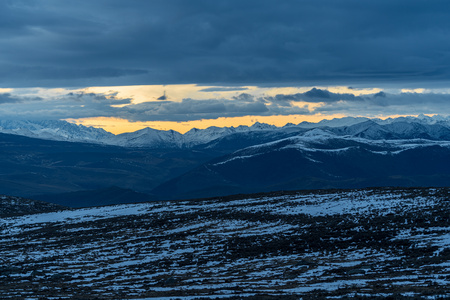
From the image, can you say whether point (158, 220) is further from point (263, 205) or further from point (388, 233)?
point (388, 233)

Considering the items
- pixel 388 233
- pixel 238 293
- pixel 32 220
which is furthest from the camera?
pixel 32 220

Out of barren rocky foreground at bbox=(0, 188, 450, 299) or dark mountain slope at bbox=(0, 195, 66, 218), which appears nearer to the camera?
barren rocky foreground at bbox=(0, 188, 450, 299)

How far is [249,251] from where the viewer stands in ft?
181

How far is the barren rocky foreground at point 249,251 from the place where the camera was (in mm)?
36281

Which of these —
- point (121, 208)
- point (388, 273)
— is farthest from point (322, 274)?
point (121, 208)

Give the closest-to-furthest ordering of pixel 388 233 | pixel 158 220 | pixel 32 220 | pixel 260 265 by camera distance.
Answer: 1. pixel 260 265
2. pixel 388 233
3. pixel 158 220
4. pixel 32 220

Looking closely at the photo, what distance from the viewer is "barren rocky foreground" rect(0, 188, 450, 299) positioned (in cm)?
3628

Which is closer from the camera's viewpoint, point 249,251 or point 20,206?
point 249,251

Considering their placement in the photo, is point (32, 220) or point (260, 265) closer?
point (260, 265)

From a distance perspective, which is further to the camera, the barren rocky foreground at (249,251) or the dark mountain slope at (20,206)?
the dark mountain slope at (20,206)

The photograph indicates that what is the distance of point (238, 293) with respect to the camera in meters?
34.3

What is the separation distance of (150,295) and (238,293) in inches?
236

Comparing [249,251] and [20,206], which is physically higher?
[249,251]

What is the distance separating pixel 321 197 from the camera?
8744 cm
